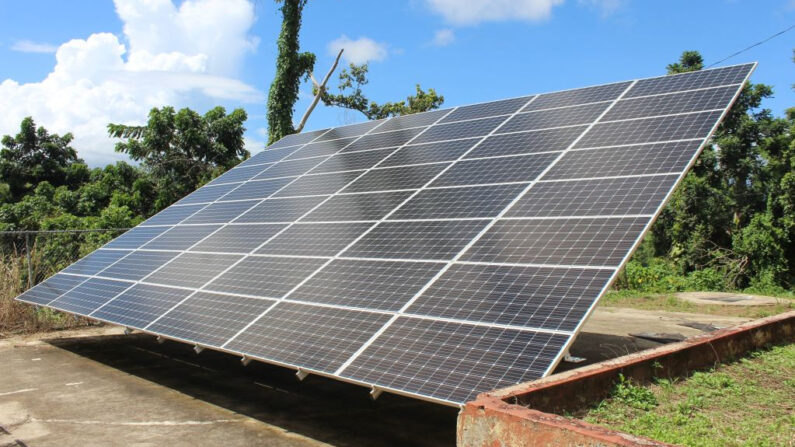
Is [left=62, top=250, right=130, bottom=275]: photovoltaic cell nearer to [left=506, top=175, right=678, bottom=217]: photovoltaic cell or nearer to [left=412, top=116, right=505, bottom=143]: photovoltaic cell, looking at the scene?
[left=412, top=116, right=505, bottom=143]: photovoltaic cell

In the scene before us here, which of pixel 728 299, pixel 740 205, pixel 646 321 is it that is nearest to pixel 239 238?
pixel 646 321

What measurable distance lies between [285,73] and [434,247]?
2219 cm

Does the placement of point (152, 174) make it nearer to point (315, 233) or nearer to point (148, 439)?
point (315, 233)

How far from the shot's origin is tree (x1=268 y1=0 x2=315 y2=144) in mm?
27781

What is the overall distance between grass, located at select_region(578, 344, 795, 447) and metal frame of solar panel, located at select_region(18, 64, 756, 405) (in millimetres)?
911

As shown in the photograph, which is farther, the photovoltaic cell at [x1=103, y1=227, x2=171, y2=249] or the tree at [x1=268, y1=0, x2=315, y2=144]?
the tree at [x1=268, y1=0, x2=315, y2=144]

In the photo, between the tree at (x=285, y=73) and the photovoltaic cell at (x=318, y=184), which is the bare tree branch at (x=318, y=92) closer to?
the tree at (x=285, y=73)

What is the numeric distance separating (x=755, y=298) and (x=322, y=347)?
17.8m

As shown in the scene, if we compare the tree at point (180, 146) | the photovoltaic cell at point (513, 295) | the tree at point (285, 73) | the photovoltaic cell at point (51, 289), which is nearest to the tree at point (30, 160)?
the tree at point (180, 146)

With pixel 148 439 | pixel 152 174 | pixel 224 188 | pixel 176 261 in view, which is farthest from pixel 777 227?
pixel 152 174

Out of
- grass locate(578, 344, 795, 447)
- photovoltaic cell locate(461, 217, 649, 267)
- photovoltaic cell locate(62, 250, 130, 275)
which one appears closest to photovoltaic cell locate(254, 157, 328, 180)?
photovoltaic cell locate(62, 250, 130, 275)

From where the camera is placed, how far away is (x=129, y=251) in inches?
513

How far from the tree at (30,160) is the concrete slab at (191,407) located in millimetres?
28136

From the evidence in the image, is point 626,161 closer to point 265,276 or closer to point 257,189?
point 265,276
